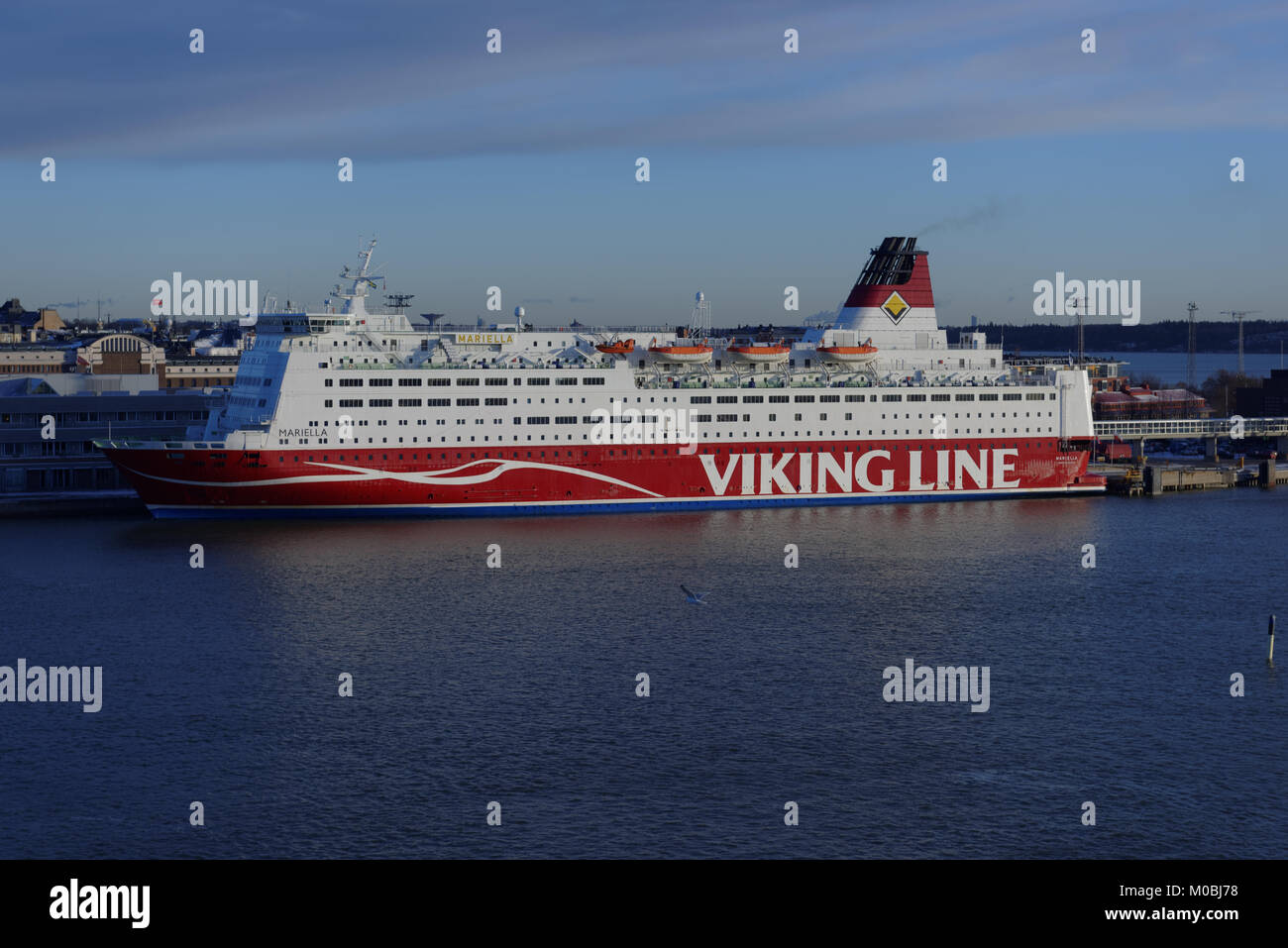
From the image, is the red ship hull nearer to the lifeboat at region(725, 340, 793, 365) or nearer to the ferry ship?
the ferry ship

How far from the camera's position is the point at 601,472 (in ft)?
168

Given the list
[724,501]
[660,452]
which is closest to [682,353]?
[660,452]

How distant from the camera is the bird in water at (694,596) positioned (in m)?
34.9

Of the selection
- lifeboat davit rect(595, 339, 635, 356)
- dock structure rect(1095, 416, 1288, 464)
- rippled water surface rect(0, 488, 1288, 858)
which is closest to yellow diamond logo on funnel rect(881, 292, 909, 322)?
lifeboat davit rect(595, 339, 635, 356)

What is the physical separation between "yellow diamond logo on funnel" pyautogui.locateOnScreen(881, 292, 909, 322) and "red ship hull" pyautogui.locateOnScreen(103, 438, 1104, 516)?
266 inches

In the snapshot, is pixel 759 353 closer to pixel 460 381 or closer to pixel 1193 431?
pixel 460 381

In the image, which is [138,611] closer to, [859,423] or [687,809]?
[687,809]

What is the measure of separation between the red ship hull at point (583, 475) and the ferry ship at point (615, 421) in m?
0.06

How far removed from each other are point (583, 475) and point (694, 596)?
54.0 ft

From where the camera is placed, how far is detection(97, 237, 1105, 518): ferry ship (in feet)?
157

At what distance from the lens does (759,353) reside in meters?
55.3

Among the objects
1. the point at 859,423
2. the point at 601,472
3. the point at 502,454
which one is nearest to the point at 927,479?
the point at 859,423
